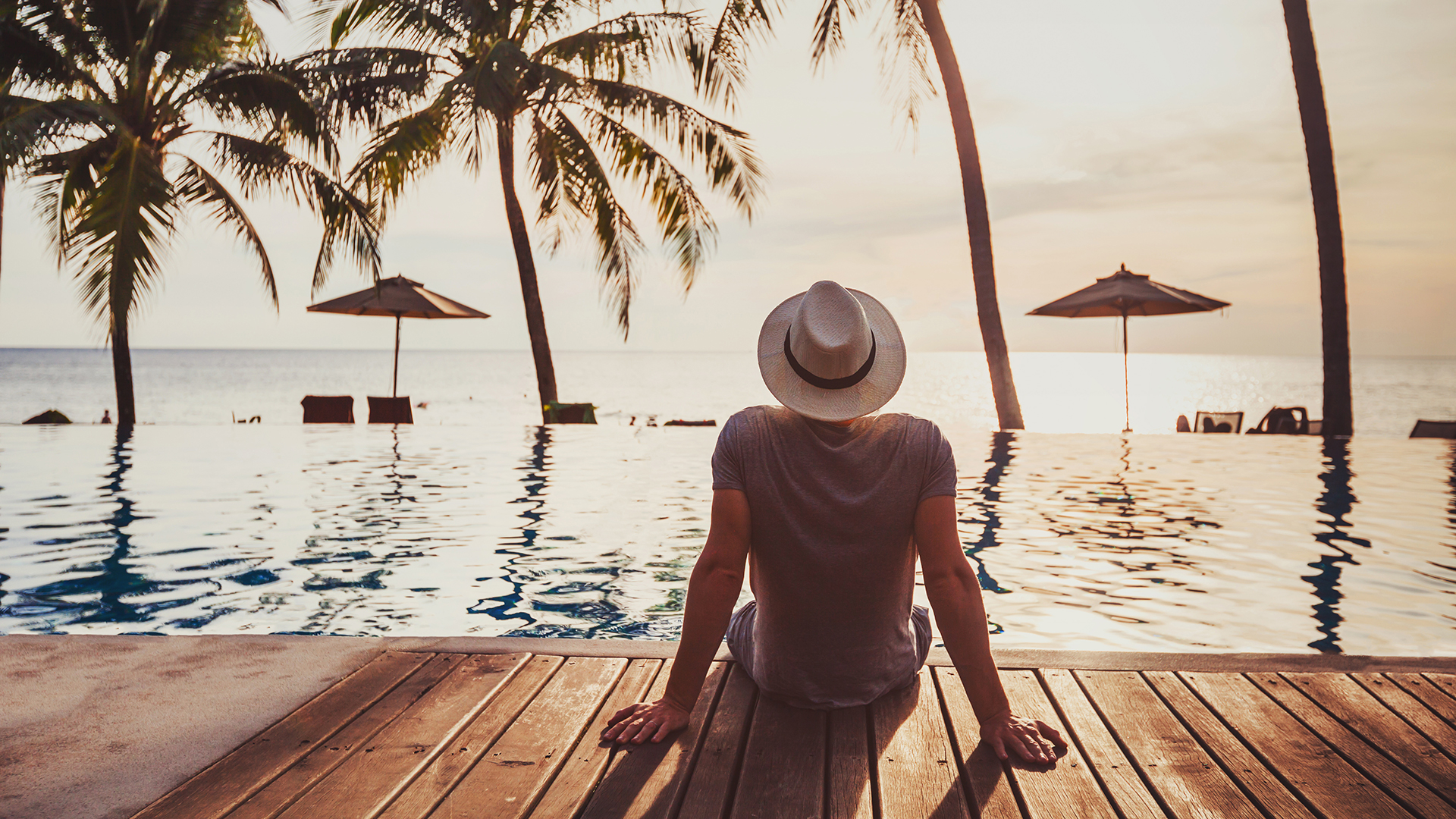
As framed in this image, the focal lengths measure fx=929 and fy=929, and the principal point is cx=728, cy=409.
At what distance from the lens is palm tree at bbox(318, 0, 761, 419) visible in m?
13.4

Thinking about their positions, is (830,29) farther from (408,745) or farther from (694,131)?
(408,745)

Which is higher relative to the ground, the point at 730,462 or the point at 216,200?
the point at 216,200

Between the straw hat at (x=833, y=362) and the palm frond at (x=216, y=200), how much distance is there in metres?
14.2

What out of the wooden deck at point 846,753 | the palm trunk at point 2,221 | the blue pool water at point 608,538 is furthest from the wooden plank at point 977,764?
the palm trunk at point 2,221

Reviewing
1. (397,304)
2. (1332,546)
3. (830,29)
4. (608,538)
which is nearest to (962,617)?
(608,538)

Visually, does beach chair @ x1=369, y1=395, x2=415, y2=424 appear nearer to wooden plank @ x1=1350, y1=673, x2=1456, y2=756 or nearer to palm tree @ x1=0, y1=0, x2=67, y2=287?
palm tree @ x1=0, y1=0, x2=67, y2=287

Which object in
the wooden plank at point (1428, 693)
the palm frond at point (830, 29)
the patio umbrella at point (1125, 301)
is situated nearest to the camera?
the wooden plank at point (1428, 693)

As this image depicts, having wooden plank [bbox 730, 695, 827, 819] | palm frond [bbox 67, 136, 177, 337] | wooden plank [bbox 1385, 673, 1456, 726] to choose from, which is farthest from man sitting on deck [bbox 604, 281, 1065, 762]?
palm frond [bbox 67, 136, 177, 337]

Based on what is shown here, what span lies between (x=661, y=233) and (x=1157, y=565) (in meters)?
9.61

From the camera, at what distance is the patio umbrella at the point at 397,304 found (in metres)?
16.8

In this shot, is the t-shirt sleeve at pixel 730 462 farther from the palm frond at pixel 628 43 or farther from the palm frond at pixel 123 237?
the palm frond at pixel 628 43

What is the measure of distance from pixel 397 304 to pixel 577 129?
4984 millimetres

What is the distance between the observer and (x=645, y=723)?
2.37 meters

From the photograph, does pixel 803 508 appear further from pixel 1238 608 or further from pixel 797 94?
pixel 797 94
